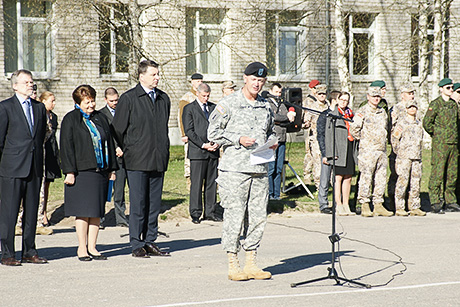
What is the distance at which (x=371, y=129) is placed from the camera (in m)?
13.9

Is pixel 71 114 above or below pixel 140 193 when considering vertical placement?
above

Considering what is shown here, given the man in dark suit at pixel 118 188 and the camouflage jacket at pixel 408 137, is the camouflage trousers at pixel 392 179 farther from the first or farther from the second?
the man in dark suit at pixel 118 188

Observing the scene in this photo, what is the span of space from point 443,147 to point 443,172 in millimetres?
453

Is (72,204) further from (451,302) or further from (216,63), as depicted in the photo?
(216,63)

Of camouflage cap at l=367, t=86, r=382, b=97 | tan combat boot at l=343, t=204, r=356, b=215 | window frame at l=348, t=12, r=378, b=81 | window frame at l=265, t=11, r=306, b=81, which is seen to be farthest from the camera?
window frame at l=348, t=12, r=378, b=81

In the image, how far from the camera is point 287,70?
2938 centimetres

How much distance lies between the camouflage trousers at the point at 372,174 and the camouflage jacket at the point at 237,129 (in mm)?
5938

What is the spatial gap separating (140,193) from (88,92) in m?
1.36

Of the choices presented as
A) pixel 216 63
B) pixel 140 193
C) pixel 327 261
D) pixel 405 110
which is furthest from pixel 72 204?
pixel 216 63

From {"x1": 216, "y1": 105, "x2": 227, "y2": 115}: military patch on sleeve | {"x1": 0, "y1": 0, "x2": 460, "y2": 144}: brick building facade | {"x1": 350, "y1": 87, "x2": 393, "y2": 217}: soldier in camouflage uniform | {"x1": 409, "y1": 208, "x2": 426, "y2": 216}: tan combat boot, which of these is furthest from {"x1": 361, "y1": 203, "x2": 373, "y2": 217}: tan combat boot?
{"x1": 0, "y1": 0, "x2": 460, "y2": 144}: brick building facade

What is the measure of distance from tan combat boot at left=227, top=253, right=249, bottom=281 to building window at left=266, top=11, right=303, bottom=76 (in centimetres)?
2013

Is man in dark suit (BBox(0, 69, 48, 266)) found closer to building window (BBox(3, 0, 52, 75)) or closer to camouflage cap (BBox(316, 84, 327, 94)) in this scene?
camouflage cap (BBox(316, 84, 327, 94))

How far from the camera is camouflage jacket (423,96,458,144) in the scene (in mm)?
14570

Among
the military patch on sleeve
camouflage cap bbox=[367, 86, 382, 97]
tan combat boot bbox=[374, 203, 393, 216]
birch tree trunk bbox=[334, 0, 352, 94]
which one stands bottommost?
tan combat boot bbox=[374, 203, 393, 216]
